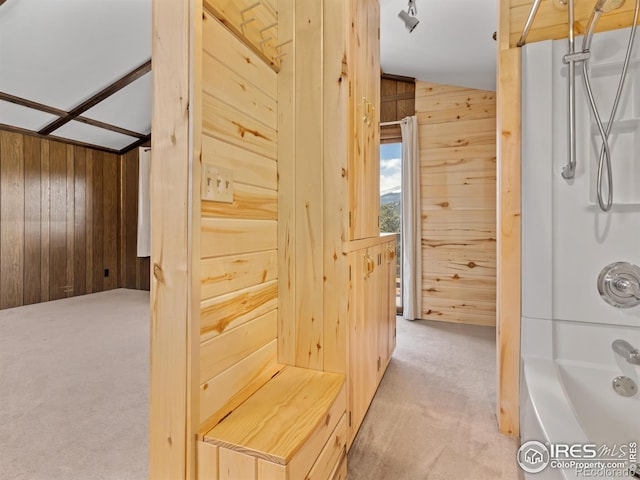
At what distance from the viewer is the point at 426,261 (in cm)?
372

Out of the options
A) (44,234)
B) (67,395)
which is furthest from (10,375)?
(44,234)

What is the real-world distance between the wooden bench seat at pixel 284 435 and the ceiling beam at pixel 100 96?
4.07 m

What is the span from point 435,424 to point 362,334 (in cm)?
61

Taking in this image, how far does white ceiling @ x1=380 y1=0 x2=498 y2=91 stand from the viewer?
2361 mm

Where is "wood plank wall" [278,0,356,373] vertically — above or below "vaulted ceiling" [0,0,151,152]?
below

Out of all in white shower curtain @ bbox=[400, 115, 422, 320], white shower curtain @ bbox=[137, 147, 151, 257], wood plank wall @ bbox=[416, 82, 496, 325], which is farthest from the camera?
white shower curtain @ bbox=[137, 147, 151, 257]

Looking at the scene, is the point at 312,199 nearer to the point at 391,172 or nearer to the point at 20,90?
the point at 391,172

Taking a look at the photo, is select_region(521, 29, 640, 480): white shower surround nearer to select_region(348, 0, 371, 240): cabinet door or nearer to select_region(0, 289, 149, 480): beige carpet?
select_region(348, 0, 371, 240): cabinet door

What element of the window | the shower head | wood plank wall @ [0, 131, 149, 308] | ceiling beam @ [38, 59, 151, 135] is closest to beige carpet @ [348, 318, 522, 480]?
the window

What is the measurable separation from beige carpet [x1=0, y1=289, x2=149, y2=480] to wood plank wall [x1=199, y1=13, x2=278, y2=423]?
0.73 meters

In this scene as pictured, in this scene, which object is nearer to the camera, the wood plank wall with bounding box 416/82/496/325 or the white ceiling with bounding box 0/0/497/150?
the white ceiling with bounding box 0/0/497/150

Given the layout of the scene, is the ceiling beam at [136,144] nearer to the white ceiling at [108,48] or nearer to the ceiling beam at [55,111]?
the ceiling beam at [55,111]

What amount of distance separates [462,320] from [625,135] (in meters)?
2.49

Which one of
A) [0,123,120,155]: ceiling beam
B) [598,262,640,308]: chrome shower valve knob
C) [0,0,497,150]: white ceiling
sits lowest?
[598,262,640,308]: chrome shower valve knob
